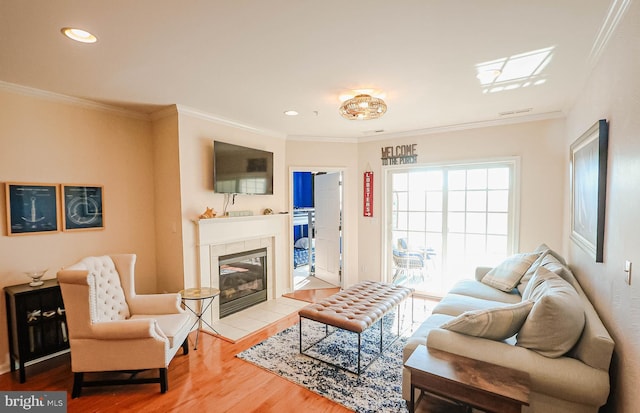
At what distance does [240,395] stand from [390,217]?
136 inches

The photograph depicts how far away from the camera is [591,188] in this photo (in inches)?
82.3

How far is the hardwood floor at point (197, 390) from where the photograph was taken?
2197 mm

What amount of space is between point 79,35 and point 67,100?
1516mm

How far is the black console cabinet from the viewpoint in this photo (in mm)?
2473

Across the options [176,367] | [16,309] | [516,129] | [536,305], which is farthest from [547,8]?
[16,309]

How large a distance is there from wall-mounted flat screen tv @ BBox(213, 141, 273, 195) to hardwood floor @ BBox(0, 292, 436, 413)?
1.96 metres

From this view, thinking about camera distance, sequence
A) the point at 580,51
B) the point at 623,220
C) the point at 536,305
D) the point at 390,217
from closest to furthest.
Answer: the point at 623,220 → the point at 536,305 → the point at 580,51 → the point at 390,217

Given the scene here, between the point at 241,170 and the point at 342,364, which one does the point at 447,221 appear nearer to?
the point at 342,364

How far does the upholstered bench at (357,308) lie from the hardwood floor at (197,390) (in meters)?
0.53

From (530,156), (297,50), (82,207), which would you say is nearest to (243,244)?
(82,207)

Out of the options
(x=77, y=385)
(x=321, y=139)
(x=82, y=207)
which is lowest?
(x=77, y=385)

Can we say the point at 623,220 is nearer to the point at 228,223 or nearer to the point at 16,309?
the point at 228,223

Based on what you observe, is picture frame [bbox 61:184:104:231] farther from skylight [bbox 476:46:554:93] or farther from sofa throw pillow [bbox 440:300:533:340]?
skylight [bbox 476:46:554:93]

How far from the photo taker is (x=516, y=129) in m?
3.89
